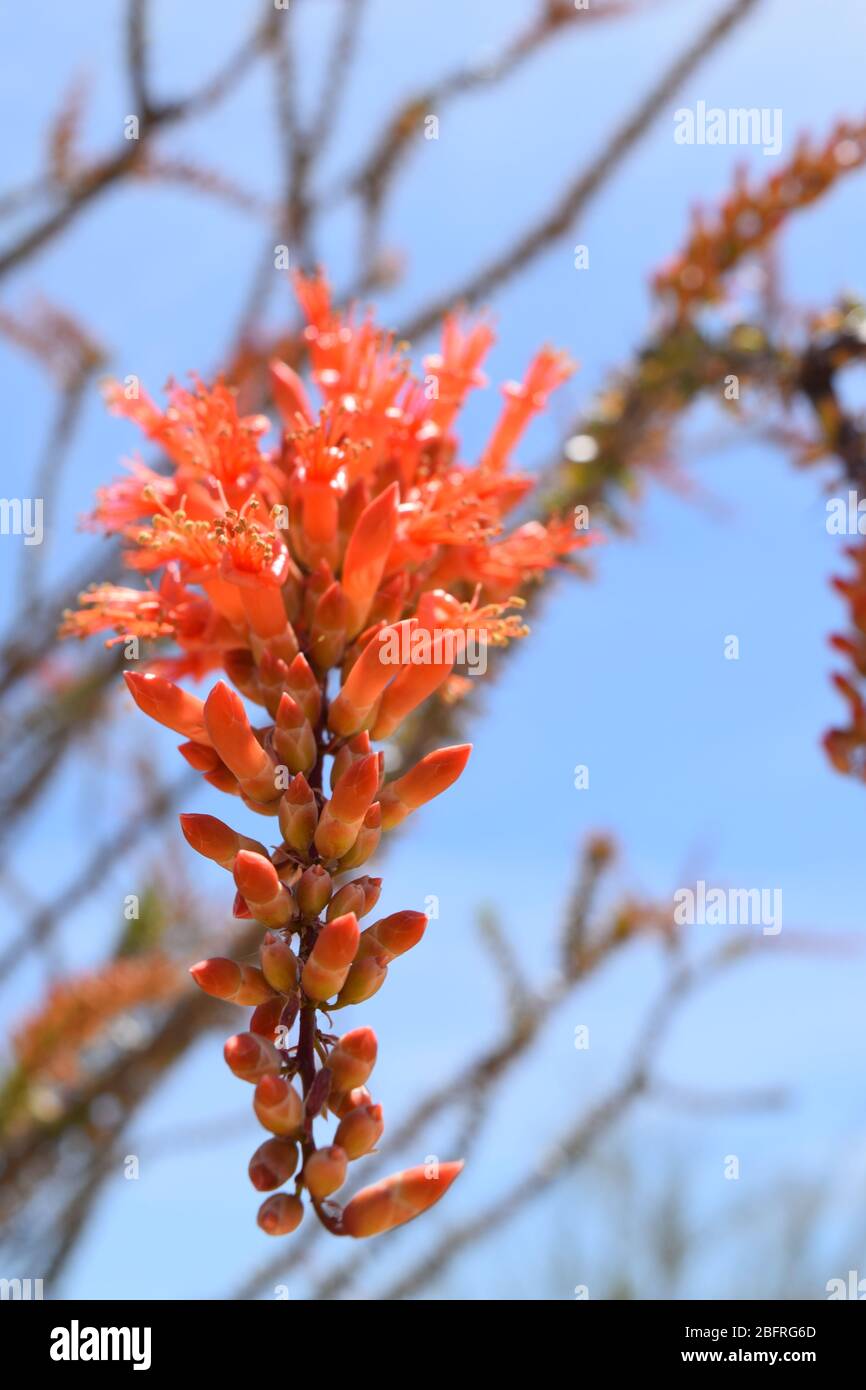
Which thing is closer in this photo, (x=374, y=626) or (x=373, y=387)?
(x=374, y=626)

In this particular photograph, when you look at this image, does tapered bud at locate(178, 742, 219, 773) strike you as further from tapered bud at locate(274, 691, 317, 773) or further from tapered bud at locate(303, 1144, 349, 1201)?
tapered bud at locate(303, 1144, 349, 1201)

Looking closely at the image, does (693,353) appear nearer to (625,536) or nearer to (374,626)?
(625,536)

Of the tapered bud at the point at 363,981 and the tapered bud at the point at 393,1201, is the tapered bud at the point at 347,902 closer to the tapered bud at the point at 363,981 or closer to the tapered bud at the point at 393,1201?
the tapered bud at the point at 363,981

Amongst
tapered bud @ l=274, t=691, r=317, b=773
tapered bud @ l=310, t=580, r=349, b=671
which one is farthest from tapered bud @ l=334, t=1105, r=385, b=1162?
tapered bud @ l=310, t=580, r=349, b=671

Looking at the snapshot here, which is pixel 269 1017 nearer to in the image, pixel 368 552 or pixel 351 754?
pixel 351 754
